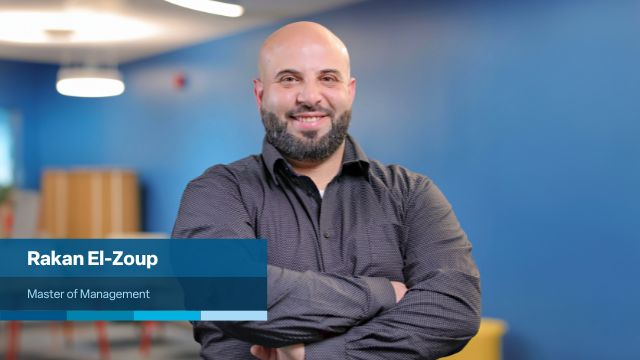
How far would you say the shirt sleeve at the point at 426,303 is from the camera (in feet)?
4.41

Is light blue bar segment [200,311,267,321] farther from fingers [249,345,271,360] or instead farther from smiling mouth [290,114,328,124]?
smiling mouth [290,114,328,124]

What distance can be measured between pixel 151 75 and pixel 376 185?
21.4 feet

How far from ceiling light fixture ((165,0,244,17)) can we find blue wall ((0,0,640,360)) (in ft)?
1.95

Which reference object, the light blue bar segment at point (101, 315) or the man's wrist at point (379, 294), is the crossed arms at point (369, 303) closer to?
the man's wrist at point (379, 294)

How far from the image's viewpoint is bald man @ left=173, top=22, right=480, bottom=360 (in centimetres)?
134

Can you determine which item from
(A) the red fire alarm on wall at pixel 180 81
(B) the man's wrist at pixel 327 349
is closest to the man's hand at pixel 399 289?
(B) the man's wrist at pixel 327 349

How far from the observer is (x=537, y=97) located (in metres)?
4.46

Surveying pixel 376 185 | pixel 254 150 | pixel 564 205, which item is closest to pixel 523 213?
pixel 564 205

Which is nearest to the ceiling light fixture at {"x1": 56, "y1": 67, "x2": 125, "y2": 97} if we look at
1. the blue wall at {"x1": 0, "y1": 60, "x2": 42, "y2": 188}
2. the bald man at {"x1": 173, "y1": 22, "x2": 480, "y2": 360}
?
the blue wall at {"x1": 0, "y1": 60, "x2": 42, "y2": 188}

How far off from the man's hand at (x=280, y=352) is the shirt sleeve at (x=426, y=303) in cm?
2

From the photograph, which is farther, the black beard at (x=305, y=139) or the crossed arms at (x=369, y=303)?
the black beard at (x=305, y=139)

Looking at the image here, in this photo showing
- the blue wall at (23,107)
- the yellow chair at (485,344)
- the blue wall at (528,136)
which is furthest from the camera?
the blue wall at (23,107)

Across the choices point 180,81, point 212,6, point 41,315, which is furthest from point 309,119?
point 180,81

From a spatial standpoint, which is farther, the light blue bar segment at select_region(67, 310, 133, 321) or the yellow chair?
the yellow chair
